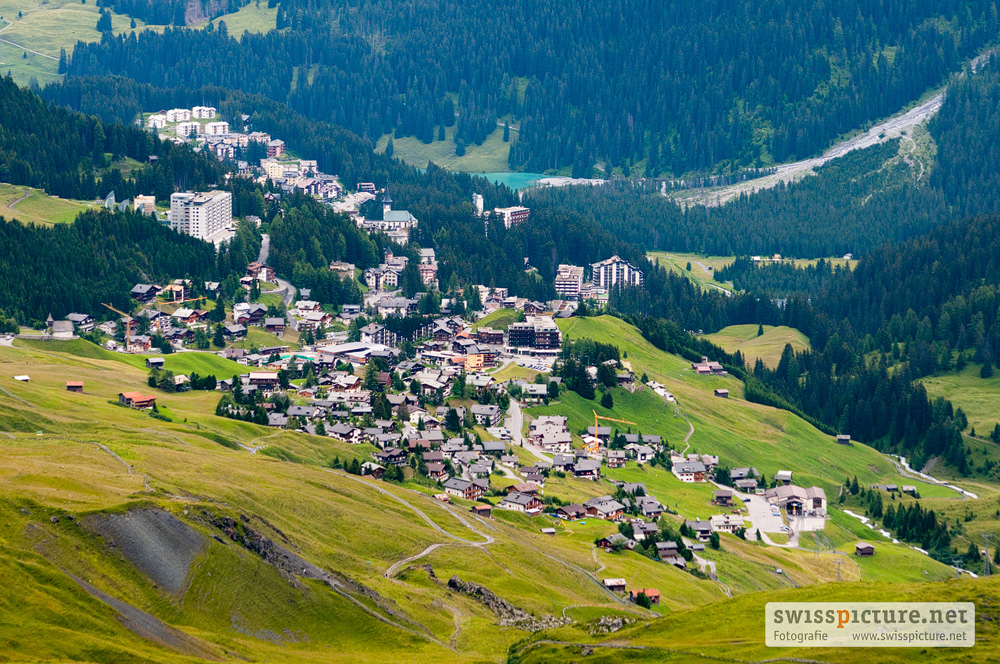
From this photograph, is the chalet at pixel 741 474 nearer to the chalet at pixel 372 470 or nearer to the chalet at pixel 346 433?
the chalet at pixel 346 433

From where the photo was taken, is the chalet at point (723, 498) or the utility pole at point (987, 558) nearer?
the utility pole at point (987, 558)

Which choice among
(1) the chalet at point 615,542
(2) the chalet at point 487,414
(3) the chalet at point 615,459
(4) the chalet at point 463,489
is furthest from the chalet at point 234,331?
(1) the chalet at point 615,542

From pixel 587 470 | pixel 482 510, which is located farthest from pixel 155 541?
pixel 587 470

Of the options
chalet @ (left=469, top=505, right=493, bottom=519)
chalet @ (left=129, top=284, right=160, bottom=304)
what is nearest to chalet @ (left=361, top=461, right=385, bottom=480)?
chalet @ (left=469, top=505, right=493, bottom=519)

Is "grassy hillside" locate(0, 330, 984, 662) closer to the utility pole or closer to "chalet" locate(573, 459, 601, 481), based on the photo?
"chalet" locate(573, 459, 601, 481)

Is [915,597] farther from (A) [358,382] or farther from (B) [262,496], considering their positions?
(A) [358,382]

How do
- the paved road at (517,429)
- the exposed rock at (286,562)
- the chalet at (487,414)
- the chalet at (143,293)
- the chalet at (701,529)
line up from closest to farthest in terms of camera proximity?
the exposed rock at (286,562) → the chalet at (701,529) → the paved road at (517,429) → the chalet at (487,414) → the chalet at (143,293)

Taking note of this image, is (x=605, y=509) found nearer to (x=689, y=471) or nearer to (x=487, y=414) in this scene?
(x=689, y=471)
